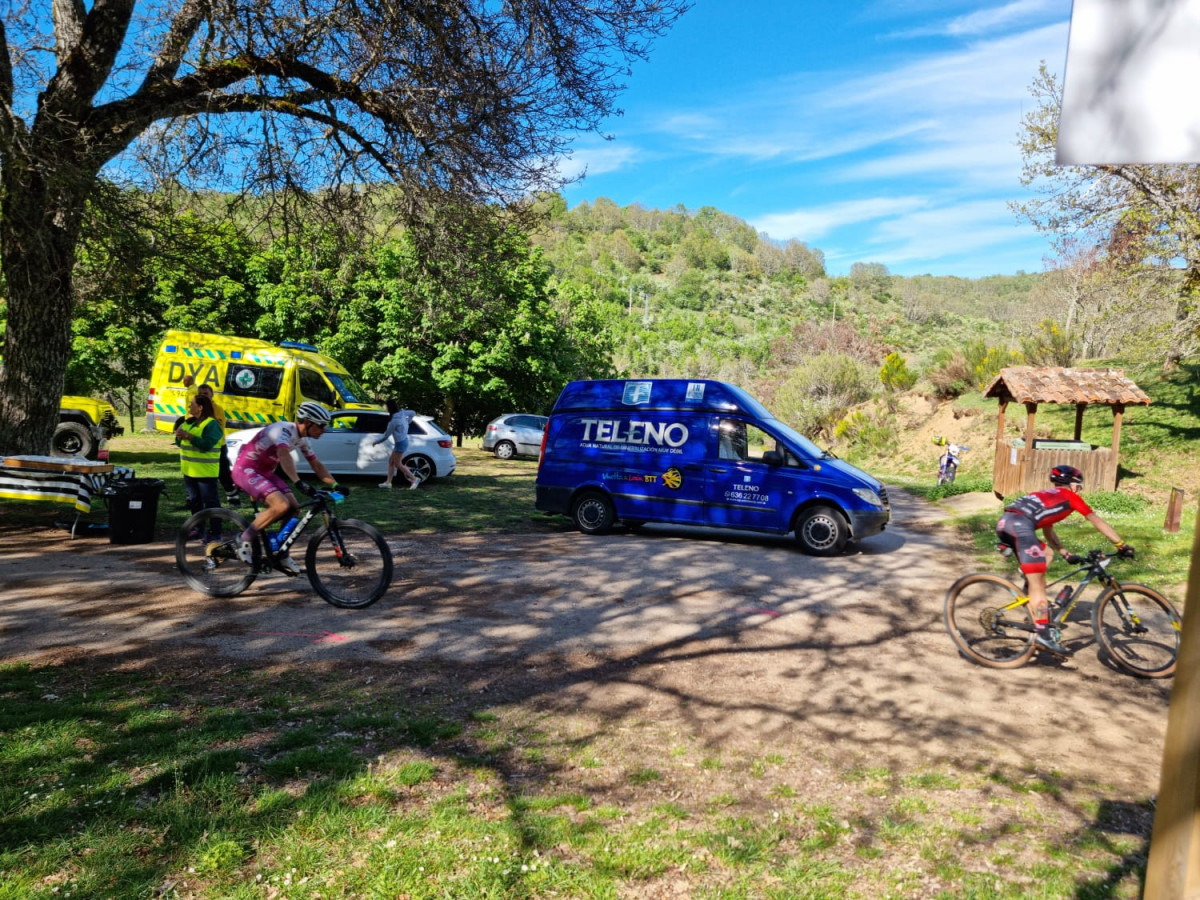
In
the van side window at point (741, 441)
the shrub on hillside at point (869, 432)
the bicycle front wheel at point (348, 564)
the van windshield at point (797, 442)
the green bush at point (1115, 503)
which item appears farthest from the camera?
the shrub on hillside at point (869, 432)

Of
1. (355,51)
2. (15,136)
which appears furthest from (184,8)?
(15,136)

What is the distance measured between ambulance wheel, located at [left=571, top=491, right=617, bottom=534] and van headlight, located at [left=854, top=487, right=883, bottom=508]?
12.0 feet

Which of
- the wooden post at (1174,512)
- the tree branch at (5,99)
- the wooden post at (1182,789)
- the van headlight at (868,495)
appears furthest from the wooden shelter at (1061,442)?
the tree branch at (5,99)

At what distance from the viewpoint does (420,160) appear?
413 inches

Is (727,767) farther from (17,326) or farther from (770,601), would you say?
(17,326)

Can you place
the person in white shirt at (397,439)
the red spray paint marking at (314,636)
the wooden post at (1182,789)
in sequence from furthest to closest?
the person in white shirt at (397,439) < the red spray paint marking at (314,636) < the wooden post at (1182,789)

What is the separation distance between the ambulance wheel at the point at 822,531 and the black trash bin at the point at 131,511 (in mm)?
8616

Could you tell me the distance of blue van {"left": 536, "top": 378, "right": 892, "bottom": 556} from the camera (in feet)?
35.5

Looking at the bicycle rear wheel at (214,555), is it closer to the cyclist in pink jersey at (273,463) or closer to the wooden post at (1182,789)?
the cyclist in pink jersey at (273,463)

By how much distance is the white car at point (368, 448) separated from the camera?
643 inches

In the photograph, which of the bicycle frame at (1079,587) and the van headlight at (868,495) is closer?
the bicycle frame at (1079,587)

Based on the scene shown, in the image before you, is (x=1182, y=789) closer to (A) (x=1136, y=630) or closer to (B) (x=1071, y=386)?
(A) (x=1136, y=630)

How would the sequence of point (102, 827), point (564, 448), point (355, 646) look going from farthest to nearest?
point (564, 448) < point (355, 646) < point (102, 827)

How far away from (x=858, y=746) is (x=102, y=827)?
405 centimetres
